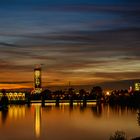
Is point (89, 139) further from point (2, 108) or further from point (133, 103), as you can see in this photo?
point (133, 103)

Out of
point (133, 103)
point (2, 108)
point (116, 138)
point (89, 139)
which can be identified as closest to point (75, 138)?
point (89, 139)

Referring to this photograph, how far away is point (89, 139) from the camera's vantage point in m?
52.2

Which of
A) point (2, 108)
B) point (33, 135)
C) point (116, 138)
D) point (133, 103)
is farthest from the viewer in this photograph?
point (133, 103)

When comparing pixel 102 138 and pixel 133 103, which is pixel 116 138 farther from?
pixel 133 103

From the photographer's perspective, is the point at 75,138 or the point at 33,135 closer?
the point at 75,138

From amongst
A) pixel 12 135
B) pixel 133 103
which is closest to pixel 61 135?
pixel 12 135

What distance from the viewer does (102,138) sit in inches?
2122

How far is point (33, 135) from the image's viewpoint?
59156 mm

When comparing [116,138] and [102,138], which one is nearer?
[116,138]

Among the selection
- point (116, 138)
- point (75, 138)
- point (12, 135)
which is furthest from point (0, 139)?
point (116, 138)

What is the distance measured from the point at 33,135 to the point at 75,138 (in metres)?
7.22

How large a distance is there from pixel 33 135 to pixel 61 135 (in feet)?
12.6

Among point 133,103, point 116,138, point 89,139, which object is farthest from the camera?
point 133,103

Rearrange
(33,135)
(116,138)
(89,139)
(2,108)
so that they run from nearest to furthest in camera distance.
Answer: (116,138) < (89,139) < (33,135) < (2,108)
